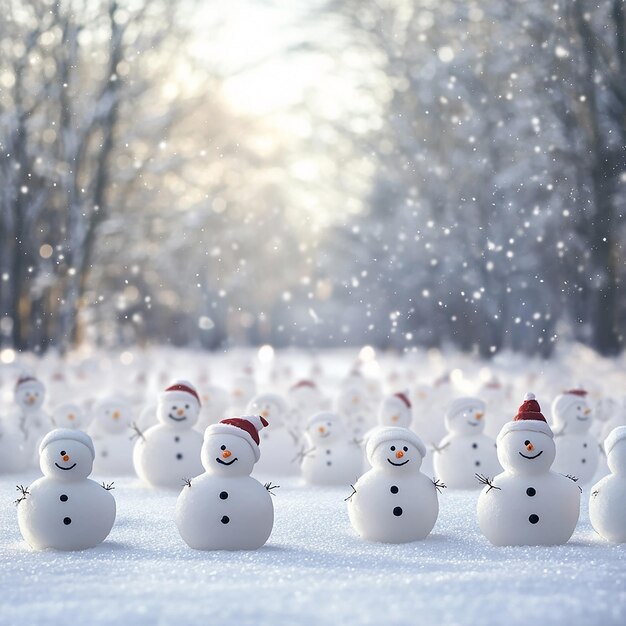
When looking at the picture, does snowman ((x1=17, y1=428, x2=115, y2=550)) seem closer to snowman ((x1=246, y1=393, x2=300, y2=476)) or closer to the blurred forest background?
snowman ((x1=246, y1=393, x2=300, y2=476))

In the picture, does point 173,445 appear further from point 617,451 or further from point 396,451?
point 617,451

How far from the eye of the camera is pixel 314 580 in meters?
4.06

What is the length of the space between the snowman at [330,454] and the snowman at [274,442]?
0.59m

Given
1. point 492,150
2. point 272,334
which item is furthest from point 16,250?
point 272,334

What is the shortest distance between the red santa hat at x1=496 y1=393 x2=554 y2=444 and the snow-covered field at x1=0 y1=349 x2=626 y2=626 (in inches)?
23.3

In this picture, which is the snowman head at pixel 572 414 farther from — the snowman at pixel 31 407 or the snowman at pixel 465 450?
the snowman at pixel 31 407

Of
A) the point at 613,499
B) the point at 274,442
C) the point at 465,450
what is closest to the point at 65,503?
the point at 613,499

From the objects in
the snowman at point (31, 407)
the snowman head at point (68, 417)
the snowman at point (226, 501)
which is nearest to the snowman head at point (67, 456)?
the snowman at point (226, 501)

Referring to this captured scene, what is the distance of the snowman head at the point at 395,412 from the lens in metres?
7.55

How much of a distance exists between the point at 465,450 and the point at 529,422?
2.01 meters

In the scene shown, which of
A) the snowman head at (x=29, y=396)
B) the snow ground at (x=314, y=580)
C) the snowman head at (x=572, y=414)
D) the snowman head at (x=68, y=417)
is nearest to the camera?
the snow ground at (x=314, y=580)

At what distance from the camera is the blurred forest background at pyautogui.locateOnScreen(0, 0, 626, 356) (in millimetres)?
13000

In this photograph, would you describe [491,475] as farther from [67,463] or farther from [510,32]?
[510,32]

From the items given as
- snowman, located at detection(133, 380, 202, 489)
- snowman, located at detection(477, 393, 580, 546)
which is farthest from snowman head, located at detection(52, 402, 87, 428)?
snowman, located at detection(477, 393, 580, 546)
